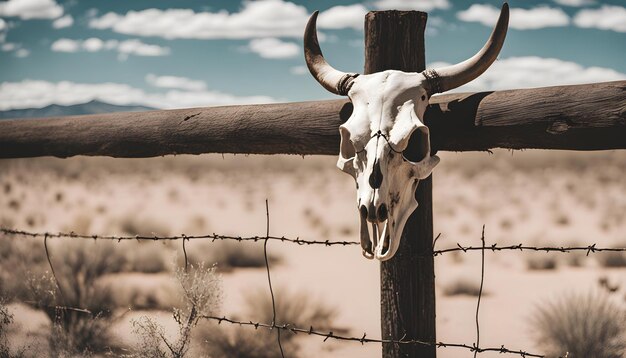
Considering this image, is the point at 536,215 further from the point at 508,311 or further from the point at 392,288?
the point at 392,288

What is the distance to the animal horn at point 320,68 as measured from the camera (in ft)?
10.5

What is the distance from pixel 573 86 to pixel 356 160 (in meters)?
0.91

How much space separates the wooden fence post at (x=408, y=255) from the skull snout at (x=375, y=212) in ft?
1.38

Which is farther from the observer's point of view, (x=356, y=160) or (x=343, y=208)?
(x=343, y=208)

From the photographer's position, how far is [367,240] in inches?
114

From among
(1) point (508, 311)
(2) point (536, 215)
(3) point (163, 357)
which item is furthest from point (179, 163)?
(3) point (163, 357)

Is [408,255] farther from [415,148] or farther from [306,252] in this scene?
[306,252]

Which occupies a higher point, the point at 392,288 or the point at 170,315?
the point at 392,288

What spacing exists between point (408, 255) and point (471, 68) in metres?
0.83

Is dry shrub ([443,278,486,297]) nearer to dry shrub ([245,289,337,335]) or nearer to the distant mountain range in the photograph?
dry shrub ([245,289,337,335])

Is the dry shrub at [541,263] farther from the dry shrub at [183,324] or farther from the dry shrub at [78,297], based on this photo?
the dry shrub at [183,324]

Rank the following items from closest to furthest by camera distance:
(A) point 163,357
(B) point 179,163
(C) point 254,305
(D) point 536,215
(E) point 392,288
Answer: (E) point 392,288 → (A) point 163,357 → (C) point 254,305 → (D) point 536,215 → (B) point 179,163

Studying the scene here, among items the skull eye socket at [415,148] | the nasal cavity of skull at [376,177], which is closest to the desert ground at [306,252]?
the skull eye socket at [415,148]

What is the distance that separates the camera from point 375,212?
2.71 metres
